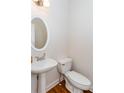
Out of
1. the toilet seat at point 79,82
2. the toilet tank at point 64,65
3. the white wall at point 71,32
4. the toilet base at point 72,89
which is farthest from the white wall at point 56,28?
the toilet seat at point 79,82

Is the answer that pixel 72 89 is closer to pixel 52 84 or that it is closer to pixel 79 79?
pixel 79 79

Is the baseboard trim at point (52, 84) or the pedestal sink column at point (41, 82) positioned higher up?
the pedestal sink column at point (41, 82)

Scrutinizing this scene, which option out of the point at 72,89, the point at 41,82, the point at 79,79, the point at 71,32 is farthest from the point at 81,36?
the point at 41,82

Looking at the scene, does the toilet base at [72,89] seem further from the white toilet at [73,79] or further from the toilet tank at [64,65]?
the toilet tank at [64,65]

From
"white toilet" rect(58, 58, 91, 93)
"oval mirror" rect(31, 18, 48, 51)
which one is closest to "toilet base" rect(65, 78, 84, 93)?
"white toilet" rect(58, 58, 91, 93)

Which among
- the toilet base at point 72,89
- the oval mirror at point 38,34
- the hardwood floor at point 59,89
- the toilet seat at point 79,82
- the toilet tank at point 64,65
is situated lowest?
the hardwood floor at point 59,89

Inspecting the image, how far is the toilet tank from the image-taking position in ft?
9.02

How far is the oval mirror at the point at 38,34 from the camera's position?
7.00ft
